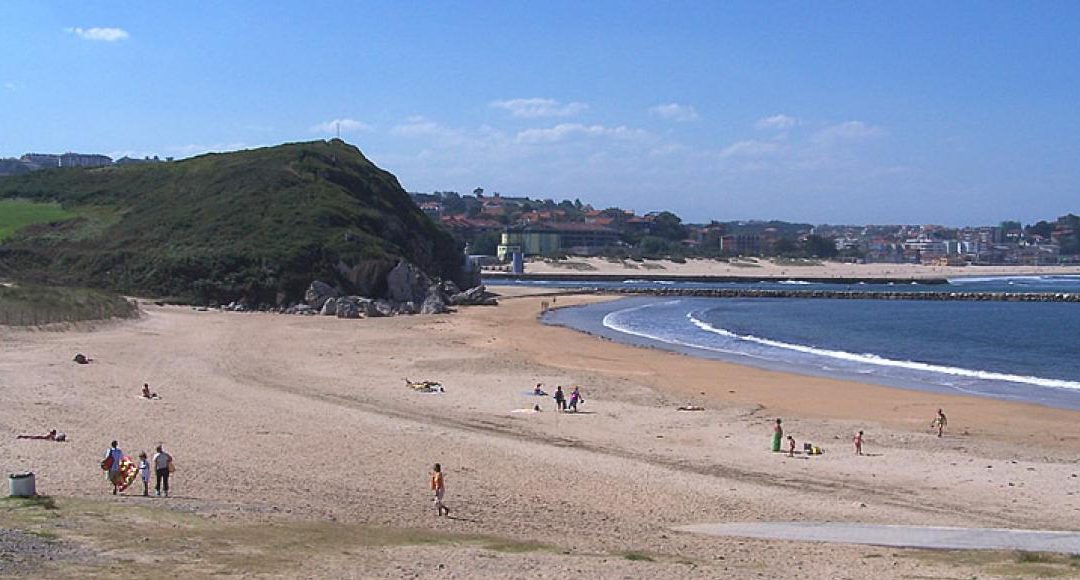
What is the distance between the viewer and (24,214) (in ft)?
247

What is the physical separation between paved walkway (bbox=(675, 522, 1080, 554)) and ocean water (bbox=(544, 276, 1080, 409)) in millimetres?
16563

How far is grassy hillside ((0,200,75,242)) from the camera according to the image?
2785 inches

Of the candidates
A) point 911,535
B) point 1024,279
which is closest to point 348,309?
point 911,535

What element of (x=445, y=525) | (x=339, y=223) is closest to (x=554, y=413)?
(x=445, y=525)

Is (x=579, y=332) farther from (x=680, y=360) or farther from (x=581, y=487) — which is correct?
(x=581, y=487)

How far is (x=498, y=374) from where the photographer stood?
35.4 metres

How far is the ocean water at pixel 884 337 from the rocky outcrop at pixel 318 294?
1402 cm

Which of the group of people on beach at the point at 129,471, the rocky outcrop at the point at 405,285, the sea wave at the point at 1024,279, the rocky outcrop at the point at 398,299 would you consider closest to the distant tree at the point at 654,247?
the sea wave at the point at 1024,279

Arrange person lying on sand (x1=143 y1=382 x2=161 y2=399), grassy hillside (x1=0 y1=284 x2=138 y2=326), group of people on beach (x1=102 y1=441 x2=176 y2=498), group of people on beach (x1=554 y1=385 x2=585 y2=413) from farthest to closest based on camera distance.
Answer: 1. grassy hillside (x1=0 y1=284 x2=138 y2=326)
2. group of people on beach (x1=554 y1=385 x2=585 y2=413)
3. person lying on sand (x1=143 y1=382 x2=161 y2=399)
4. group of people on beach (x1=102 y1=441 x2=176 y2=498)

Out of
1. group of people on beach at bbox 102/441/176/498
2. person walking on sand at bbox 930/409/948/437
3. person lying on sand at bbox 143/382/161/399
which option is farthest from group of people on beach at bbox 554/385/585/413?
group of people on beach at bbox 102/441/176/498

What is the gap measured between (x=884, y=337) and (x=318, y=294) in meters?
30.7

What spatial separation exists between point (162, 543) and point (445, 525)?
13.9ft

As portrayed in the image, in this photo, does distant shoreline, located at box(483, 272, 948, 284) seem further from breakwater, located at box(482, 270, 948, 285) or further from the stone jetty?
the stone jetty

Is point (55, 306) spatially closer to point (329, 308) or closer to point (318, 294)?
point (329, 308)
